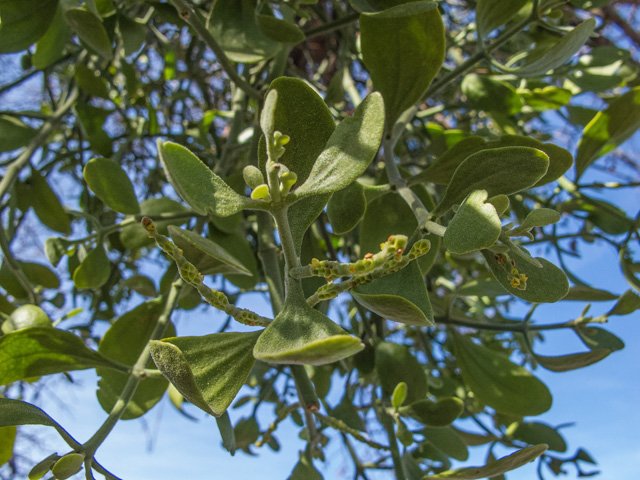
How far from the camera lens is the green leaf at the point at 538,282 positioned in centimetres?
36

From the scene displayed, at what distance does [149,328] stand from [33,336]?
0.18 meters

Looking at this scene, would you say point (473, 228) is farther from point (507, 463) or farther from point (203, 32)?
point (203, 32)

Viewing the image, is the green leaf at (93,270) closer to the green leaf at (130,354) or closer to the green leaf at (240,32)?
the green leaf at (130,354)

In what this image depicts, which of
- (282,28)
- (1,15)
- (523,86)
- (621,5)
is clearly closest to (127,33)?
(1,15)

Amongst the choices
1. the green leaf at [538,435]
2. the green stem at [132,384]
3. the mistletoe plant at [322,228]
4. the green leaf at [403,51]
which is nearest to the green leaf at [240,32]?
the mistletoe plant at [322,228]

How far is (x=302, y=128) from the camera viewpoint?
0.39 meters

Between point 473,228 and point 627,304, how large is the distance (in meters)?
0.48

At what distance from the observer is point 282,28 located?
56 cm

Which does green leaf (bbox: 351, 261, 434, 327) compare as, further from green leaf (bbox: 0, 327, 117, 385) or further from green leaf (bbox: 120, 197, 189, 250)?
green leaf (bbox: 120, 197, 189, 250)

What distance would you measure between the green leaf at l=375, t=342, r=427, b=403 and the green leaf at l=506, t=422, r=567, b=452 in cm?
22

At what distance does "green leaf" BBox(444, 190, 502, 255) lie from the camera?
295mm

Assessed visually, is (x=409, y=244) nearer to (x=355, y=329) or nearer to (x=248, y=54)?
(x=248, y=54)

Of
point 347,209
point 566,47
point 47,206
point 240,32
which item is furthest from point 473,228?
point 47,206

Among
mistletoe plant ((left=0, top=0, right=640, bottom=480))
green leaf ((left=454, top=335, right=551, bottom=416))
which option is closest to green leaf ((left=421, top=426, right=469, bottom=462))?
mistletoe plant ((left=0, top=0, right=640, bottom=480))
